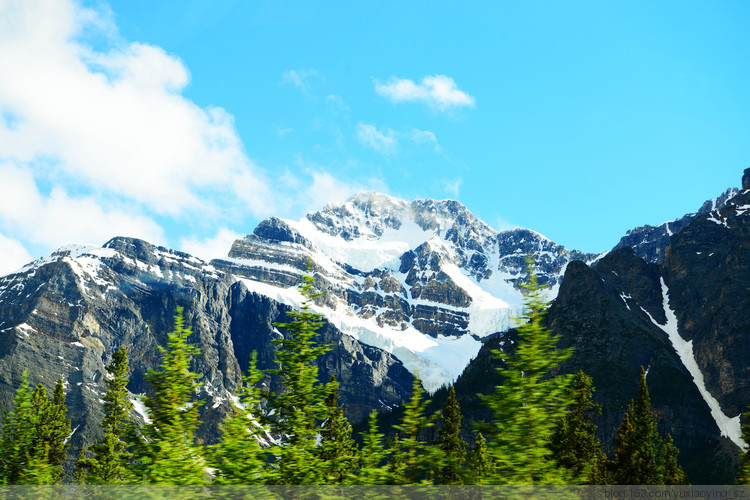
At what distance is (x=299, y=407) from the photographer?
15.6 m

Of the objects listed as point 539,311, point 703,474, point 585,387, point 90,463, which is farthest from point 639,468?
point 703,474

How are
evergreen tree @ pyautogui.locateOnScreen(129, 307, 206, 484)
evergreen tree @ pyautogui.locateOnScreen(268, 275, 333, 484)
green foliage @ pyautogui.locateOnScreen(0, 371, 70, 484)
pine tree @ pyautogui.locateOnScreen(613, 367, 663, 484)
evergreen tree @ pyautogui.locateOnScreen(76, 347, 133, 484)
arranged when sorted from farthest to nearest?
pine tree @ pyautogui.locateOnScreen(613, 367, 663, 484)
evergreen tree @ pyautogui.locateOnScreen(76, 347, 133, 484)
green foliage @ pyautogui.locateOnScreen(0, 371, 70, 484)
evergreen tree @ pyautogui.locateOnScreen(268, 275, 333, 484)
evergreen tree @ pyautogui.locateOnScreen(129, 307, 206, 484)

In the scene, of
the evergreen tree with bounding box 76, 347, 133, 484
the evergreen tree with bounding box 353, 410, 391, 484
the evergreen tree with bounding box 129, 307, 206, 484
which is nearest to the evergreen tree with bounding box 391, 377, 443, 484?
the evergreen tree with bounding box 353, 410, 391, 484

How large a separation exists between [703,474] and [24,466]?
610ft

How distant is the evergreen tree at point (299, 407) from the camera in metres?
14.0

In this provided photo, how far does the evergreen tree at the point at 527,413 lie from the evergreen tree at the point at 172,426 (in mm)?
6382

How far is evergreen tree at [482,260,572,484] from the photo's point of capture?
1217 cm

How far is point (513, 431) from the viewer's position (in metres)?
12.4

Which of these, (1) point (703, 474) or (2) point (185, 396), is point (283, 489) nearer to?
(2) point (185, 396)

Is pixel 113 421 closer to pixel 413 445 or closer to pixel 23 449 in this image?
pixel 23 449

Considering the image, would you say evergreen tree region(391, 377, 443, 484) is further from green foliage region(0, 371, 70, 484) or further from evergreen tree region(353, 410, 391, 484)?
green foliage region(0, 371, 70, 484)

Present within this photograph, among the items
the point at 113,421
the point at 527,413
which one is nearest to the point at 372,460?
the point at 527,413

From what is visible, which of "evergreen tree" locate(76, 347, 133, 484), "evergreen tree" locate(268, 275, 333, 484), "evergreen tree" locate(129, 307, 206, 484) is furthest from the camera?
"evergreen tree" locate(76, 347, 133, 484)

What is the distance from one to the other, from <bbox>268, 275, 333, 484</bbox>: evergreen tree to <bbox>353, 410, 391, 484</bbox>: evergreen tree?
1045 mm
